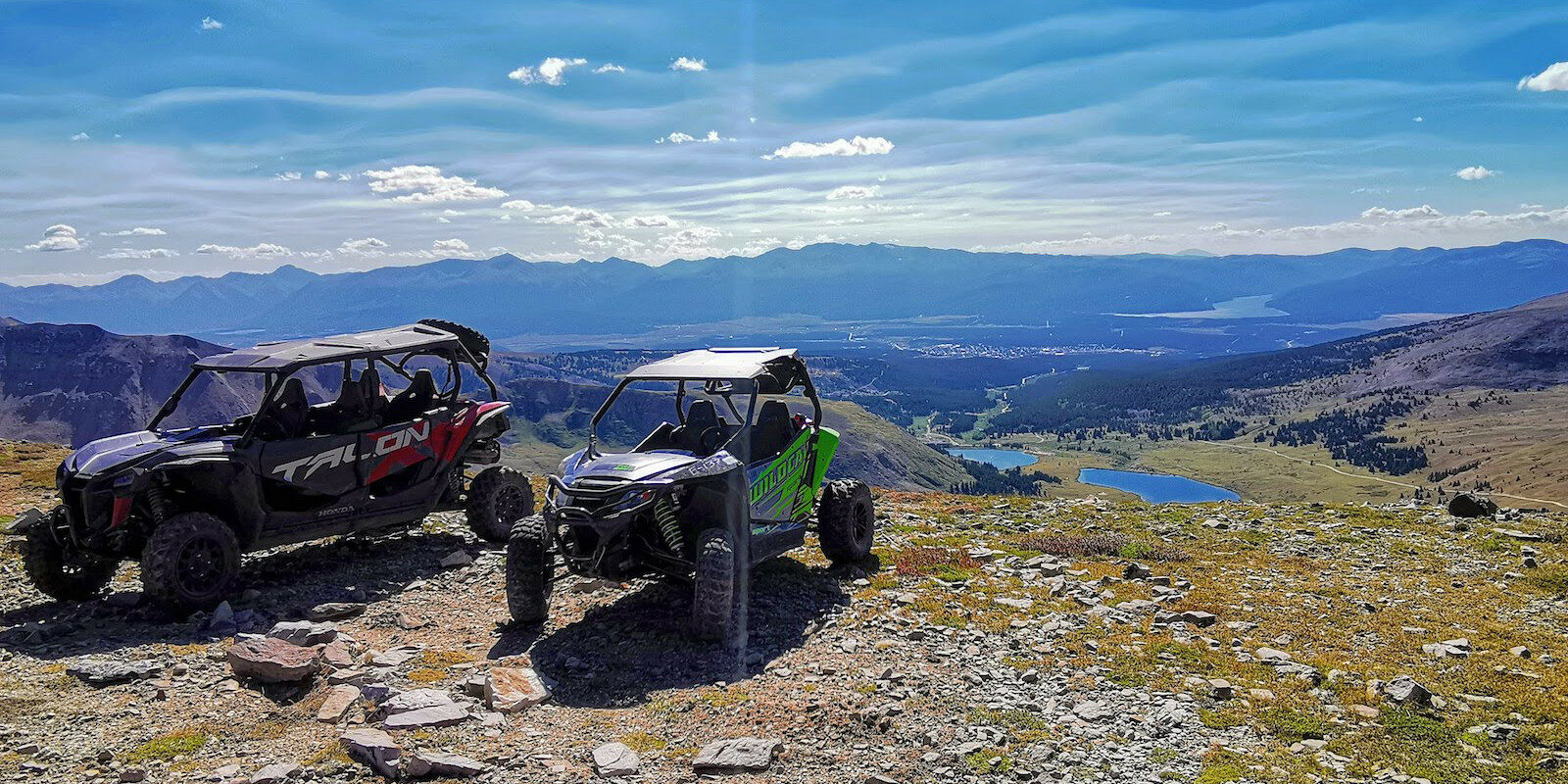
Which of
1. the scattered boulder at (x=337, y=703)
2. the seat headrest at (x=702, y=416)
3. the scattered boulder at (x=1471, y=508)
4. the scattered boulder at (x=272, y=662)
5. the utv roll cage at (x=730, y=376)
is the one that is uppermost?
the utv roll cage at (x=730, y=376)

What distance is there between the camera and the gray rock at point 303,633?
10961 mm

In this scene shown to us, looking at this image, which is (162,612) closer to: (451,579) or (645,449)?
(451,579)

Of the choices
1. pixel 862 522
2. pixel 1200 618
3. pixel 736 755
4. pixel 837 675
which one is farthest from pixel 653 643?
pixel 1200 618

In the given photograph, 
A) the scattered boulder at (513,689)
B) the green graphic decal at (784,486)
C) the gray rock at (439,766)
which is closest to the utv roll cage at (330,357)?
the green graphic decal at (784,486)

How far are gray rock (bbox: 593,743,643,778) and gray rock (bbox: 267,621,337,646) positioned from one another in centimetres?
493

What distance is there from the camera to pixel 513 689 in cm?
970

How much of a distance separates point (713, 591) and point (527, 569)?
9.01 ft

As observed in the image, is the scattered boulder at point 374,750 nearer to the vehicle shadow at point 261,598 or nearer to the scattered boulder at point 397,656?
the scattered boulder at point 397,656

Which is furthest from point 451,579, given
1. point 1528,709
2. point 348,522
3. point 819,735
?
point 1528,709

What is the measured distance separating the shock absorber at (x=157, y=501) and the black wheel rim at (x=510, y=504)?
5538 millimetres

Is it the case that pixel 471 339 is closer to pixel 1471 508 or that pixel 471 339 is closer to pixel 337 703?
pixel 337 703

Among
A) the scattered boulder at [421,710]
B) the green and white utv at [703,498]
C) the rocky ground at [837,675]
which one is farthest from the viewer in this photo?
the green and white utv at [703,498]

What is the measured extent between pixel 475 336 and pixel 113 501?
24.5 ft

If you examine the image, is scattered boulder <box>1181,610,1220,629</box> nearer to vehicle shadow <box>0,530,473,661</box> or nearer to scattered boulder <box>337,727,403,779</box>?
scattered boulder <box>337,727,403,779</box>
